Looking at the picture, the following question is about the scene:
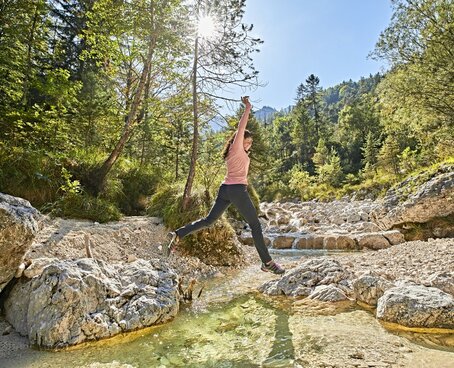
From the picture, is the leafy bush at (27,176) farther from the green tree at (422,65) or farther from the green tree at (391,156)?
the green tree at (391,156)

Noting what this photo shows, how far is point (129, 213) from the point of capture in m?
10.3

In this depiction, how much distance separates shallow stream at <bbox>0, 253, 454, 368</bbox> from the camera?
2889 mm

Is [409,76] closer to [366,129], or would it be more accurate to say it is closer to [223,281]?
[223,281]

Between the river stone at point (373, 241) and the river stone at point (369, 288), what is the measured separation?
887 centimetres

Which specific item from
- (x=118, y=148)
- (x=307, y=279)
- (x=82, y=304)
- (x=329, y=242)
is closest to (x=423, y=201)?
(x=329, y=242)

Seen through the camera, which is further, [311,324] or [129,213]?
[129,213]

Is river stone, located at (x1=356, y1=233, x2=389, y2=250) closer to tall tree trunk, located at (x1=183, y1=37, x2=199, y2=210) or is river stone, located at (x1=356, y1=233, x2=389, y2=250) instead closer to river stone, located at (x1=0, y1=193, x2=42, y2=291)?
tall tree trunk, located at (x1=183, y1=37, x2=199, y2=210)

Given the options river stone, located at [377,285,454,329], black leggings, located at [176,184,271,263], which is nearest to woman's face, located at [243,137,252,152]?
black leggings, located at [176,184,271,263]

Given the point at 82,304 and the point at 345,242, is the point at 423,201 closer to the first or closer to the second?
the point at 345,242

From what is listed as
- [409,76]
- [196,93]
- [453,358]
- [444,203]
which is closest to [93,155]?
[196,93]

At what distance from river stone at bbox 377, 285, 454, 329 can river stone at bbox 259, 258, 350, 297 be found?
127 centimetres

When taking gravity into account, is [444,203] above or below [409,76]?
below

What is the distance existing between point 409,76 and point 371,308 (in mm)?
16431

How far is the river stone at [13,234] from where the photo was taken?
3.56m
